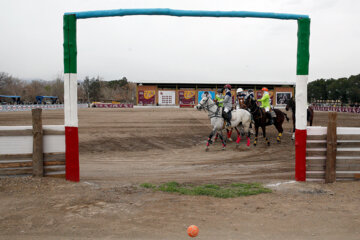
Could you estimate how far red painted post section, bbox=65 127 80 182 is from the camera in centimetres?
679

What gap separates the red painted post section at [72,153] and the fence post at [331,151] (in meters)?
5.76

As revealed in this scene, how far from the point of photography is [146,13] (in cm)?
659

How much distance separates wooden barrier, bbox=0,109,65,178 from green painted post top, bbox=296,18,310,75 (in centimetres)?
564

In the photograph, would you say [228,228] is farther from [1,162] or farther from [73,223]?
[1,162]

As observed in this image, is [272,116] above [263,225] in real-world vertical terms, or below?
above

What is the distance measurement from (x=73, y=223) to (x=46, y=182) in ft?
7.53

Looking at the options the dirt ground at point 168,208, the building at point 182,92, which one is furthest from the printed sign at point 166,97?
the dirt ground at point 168,208

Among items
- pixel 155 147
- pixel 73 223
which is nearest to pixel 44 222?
pixel 73 223

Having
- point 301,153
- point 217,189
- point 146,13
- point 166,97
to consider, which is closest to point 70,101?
point 146,13

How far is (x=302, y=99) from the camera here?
22.3ft

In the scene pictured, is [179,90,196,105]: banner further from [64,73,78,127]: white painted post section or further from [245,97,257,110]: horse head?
[64,73,78,127]: white painted post section

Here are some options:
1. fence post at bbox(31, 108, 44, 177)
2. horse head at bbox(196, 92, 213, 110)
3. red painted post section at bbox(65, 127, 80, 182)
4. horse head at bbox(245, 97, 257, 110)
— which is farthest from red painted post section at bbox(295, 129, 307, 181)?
horse head at bbox(245, 97, 257, 110)

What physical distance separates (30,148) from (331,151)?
22.5 feet

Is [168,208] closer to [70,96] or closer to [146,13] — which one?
[70,96]
